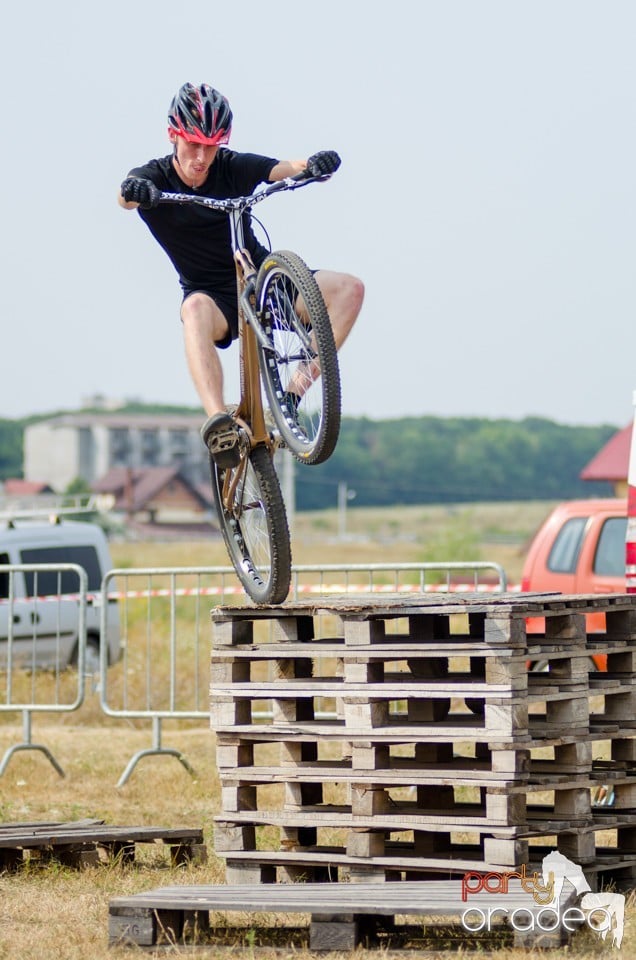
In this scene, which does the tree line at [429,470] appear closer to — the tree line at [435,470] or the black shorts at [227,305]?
the tree line at [435,470]

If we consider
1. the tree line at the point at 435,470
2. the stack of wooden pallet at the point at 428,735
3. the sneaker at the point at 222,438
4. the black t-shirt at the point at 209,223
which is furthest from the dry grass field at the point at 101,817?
the tree line at the point at 435,470

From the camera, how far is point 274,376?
6520 millimetres

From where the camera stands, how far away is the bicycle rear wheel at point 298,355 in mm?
6090

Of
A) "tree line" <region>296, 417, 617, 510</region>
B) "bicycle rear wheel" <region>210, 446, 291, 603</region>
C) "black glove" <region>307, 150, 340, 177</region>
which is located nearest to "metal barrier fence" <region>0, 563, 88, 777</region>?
"bicycle rear wheel" <region>210, 446, 291, 603</region>

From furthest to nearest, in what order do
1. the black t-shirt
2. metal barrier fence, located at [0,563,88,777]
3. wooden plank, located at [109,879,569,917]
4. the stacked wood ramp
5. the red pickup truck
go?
1. metal barrier fence, located at [0,563,88,777]
2. the red pickup truck
3. the black t-shirt
4. the stacked wood ramp
5. wooden plank, located at [109,879,569,917]

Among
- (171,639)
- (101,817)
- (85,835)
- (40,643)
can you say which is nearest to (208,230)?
(85,835)

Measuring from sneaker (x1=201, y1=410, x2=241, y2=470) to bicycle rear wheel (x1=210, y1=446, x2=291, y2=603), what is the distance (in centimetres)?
7

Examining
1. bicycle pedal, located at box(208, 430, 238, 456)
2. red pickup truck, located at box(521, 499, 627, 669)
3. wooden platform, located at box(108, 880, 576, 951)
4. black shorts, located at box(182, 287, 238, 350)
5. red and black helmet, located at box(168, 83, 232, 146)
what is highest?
red and black helmet, located at box(168, 83, 232, 146)

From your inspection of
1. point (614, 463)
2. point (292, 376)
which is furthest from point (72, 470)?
point (292, 376)

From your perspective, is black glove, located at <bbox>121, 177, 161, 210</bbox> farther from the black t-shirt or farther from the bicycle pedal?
the bicycle pedal

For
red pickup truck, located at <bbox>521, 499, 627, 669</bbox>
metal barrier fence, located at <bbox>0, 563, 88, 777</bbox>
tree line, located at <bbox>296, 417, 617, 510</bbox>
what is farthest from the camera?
tree line, located at <bbox>296, 417, 617, 510</bbox>

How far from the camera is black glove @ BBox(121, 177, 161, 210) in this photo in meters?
6.64

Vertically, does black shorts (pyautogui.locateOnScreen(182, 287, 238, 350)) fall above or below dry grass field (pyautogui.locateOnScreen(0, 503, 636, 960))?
above

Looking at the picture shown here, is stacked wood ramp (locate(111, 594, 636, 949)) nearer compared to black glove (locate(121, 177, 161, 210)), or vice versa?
stacked wood ramp (locate(111, 594, 636, 949))
